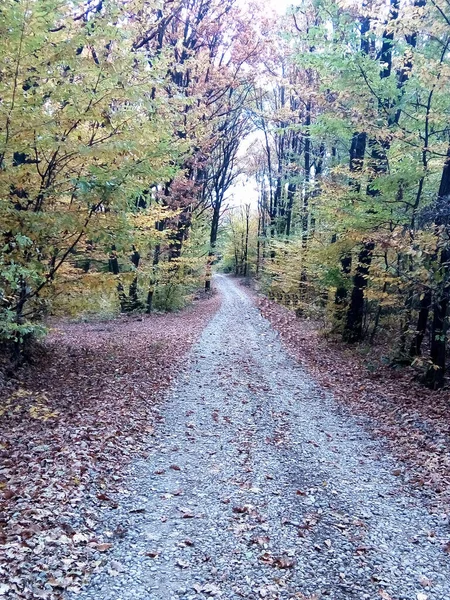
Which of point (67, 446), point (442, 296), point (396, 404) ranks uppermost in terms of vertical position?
point (442, 296)

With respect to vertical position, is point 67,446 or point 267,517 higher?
point 67,446

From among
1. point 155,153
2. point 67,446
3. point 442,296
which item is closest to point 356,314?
point 442,296

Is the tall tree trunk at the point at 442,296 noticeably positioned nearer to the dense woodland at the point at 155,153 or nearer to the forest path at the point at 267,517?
the dense woodland at the point at 155,153

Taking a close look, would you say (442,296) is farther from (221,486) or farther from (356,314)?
(221,486)

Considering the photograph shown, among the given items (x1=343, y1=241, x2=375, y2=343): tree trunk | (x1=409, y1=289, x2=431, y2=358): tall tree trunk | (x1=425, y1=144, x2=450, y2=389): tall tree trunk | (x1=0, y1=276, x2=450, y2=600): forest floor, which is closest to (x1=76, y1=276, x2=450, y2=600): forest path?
(x1=0, y1=276, x2=450, y2=600): forest floor

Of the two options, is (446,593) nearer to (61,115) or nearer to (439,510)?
(439,510)

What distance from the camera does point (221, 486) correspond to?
18.5 feet

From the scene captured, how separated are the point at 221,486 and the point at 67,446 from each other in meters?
2.33

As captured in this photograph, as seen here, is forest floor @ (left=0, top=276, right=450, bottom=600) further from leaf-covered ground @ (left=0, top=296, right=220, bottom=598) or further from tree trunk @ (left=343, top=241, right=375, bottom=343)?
tree trunk @ (left=343, top=241, right=375, bottom=343)

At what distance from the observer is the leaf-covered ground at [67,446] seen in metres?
3.97

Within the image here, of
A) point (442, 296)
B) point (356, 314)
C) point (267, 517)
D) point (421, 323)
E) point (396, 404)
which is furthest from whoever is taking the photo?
point (356, 314)

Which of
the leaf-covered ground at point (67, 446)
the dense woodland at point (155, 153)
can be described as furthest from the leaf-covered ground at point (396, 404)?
the leaf-covered ground at point (67, 446)

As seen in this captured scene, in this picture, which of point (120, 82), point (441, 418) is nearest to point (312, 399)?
point (441, 418)

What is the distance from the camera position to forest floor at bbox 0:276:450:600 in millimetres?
3969
